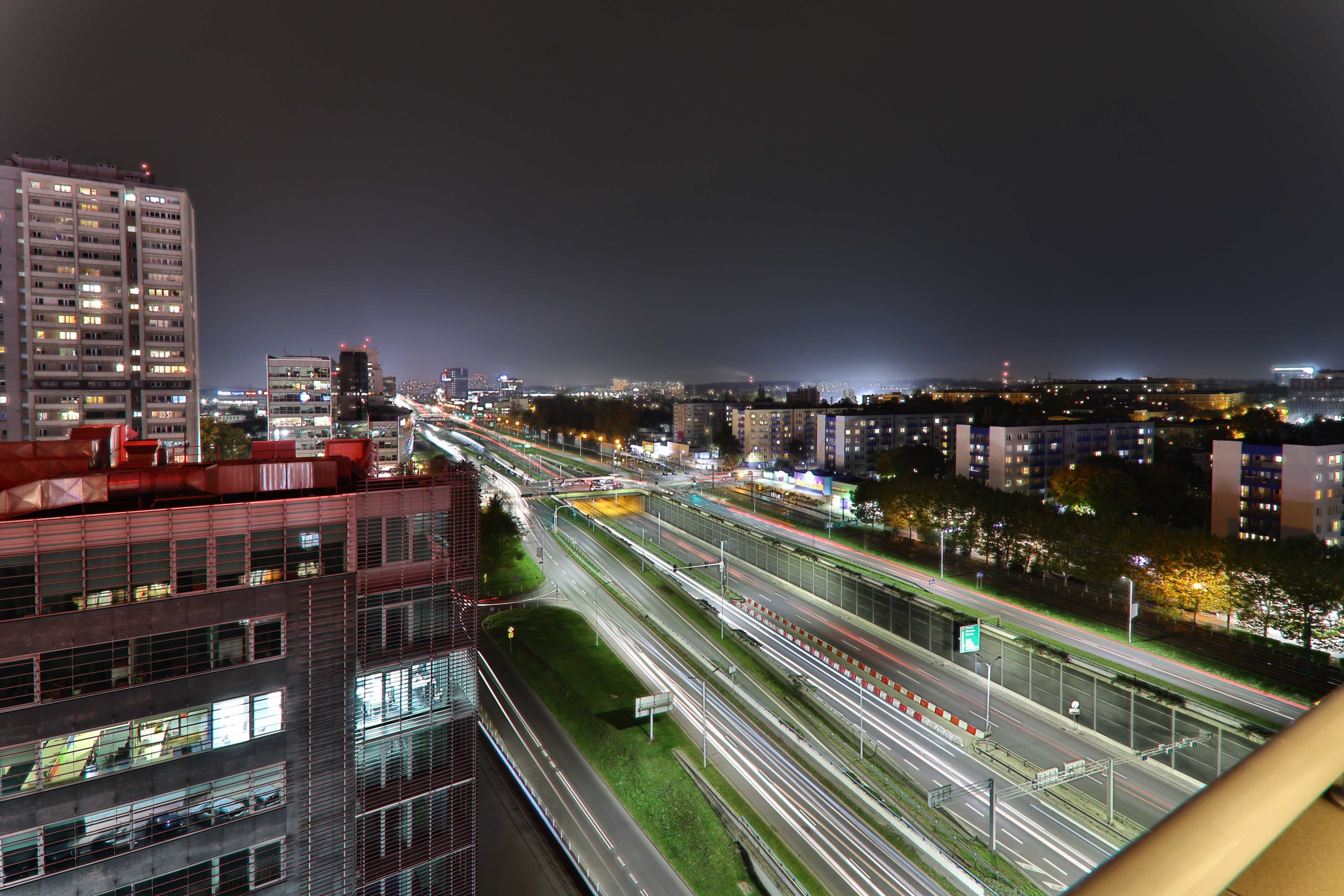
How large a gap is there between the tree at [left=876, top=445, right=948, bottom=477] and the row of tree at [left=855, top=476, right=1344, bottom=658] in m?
15.4

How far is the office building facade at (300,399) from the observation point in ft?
194

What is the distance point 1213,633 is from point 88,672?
32516 mm

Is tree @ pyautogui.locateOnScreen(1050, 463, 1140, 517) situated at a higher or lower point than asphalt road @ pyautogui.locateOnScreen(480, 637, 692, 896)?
higher

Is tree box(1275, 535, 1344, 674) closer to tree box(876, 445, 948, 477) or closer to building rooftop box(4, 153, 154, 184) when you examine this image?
tree box(876, 445, 948, 477)

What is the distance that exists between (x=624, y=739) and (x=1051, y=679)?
39.9 ft

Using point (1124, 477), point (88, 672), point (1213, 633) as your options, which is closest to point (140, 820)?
point (88, 672)

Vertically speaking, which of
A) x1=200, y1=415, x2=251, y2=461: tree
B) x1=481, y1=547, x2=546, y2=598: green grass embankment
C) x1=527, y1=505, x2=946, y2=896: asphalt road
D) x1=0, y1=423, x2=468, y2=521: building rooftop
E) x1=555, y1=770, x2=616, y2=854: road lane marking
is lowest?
x1=555, y1=770, x2=616, y2=854: road lane marking

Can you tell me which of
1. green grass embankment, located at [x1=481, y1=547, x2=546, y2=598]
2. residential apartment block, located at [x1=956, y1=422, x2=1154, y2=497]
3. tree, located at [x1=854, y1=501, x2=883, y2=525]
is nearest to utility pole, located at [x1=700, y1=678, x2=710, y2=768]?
green grass embankment, located at [x1=481, y1=547, x2=546, y2=598]

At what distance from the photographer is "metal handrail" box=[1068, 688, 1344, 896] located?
961mm

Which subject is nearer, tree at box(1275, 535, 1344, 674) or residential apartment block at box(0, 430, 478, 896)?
residential apartment block at box(0, 430, 478, 896)

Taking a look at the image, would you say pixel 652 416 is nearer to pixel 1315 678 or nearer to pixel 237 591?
pixel 1315 678

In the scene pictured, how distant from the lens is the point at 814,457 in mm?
78625

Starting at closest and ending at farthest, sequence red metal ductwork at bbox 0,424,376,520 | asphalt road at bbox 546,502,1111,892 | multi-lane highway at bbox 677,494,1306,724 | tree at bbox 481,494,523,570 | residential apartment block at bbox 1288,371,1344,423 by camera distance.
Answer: red metal ductwork at bbox 0,424,376,520 < asphalt road at bbox 546,502,1111,892 < multi-lane highway at bbox 677,494,1306,724 < tree at bbox 481,494,523,570 < residential apartment block at bbox 1288,371,1344,423

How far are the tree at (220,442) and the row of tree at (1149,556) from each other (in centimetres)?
4964
